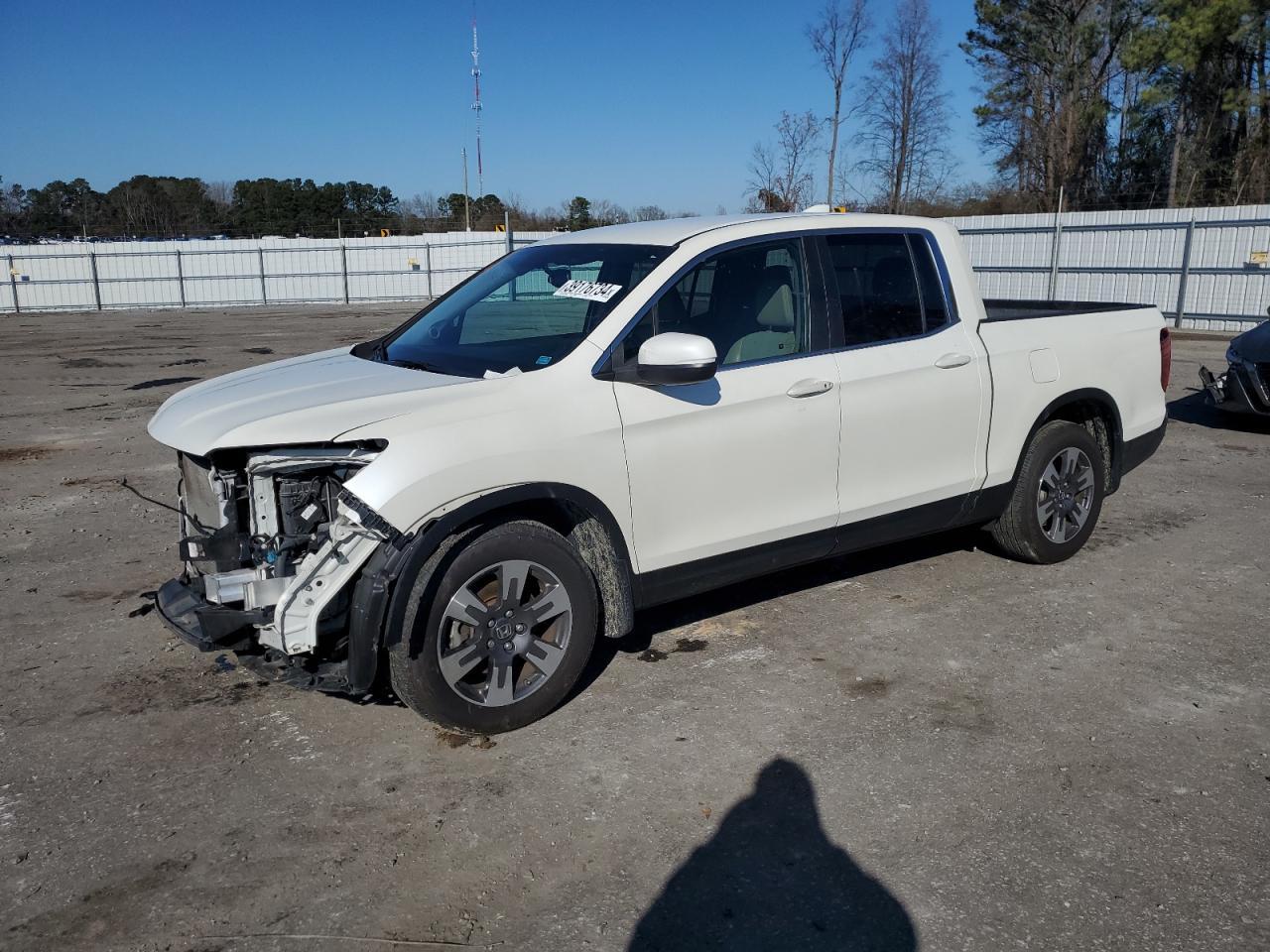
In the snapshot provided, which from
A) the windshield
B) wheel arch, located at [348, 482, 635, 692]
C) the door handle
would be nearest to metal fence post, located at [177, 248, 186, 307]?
the windshield

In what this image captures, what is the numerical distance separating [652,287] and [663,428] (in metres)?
0.59

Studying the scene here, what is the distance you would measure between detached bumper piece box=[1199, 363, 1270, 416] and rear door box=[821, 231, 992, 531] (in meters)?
5.51

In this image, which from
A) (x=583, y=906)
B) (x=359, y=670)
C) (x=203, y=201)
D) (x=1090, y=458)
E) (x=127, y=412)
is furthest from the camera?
(x=203, y=201)

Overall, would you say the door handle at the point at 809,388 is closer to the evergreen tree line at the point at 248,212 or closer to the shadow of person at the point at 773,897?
the shadow of person at the point at 773,897

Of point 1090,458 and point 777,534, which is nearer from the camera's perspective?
point 777,534

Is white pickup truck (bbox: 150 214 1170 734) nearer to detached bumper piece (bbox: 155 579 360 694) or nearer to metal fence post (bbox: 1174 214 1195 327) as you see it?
detached bumper piece (bbox: 155 579 360 694)

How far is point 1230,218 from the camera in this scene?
19703 millimetres

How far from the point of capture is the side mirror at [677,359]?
383 centimetres

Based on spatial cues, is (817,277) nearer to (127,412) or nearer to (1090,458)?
(1090,458)

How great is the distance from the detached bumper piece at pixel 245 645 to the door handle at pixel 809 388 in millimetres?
2135

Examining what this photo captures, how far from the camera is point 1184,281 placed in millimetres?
20625

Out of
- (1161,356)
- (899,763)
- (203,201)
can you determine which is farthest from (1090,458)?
(203,201)

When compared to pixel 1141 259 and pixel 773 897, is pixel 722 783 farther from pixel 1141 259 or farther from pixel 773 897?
pixel 1141 259

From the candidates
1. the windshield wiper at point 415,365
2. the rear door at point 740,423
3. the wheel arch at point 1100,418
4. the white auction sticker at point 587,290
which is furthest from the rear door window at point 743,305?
the wheel arch at point 1100,418
